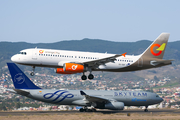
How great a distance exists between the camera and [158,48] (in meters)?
65.0

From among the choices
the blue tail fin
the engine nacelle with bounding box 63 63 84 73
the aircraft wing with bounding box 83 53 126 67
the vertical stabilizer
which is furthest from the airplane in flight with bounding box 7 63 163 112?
the vertical stabilizer

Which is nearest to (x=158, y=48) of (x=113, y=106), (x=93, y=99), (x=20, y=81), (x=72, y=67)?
(x=113, y=106)

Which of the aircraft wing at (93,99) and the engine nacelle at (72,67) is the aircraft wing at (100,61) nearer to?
the engine nacelle at (72,67)

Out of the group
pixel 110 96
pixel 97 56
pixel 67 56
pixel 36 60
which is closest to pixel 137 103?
pixel 110 96

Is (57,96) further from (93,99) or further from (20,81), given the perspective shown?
(20,81)

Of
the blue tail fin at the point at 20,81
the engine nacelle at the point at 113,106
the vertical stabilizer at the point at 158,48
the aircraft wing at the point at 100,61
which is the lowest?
the engine nacelle at the point at 113,106

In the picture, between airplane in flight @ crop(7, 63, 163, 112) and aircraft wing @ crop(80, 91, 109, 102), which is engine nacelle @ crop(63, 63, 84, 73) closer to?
airplane in flight @ crop(7, 63, 163, 112)

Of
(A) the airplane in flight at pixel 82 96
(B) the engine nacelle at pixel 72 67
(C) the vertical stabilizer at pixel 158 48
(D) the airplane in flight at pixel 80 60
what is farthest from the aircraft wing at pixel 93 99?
(C) the vertical stabilizer at pixel 158 48

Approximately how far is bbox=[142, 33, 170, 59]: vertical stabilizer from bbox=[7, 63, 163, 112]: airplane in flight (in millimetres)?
11237

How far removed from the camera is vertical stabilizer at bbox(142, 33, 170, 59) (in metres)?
63.4

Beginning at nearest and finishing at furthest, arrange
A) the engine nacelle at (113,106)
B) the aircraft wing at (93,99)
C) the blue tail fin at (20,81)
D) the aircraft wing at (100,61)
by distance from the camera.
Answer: the aircraft wing at (100,61), the aircraft wing at (93,99), the engine nacelle at (113,106), the blue tail fin at (20,81)

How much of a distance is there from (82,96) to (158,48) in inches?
756

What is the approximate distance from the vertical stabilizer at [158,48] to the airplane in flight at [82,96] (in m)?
11.2

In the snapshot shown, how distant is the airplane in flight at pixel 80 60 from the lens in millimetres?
55031
